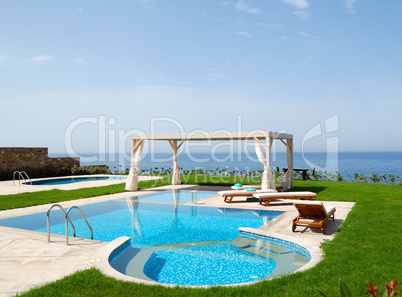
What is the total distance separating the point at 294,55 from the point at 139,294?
19.0 meters

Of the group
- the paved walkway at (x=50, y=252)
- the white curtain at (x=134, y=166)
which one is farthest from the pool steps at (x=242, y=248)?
the white curtain at (x=134, y=166)

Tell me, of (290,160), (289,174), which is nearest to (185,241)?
(289,174)

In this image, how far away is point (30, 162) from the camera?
2234 centimetres

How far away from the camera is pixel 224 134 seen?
43.8 ft

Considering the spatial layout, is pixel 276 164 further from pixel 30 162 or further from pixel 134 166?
pixel 134 166

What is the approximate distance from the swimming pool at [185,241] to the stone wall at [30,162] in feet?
42.6

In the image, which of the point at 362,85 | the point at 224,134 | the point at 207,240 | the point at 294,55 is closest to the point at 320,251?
the point at 207,240

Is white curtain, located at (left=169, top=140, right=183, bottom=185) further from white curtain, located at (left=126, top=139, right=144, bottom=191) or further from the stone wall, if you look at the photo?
the stone wall

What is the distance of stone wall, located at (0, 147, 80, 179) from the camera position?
21.0 meters

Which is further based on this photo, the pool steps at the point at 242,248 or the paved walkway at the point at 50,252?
the pool steps at the point at 242,248

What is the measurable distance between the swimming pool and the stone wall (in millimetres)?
12972

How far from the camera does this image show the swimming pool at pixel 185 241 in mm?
5219

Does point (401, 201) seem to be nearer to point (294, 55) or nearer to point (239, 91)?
point (294, 55)

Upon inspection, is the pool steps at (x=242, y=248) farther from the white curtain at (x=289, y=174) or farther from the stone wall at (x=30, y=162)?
the stone wall at (x=30, y=162)
